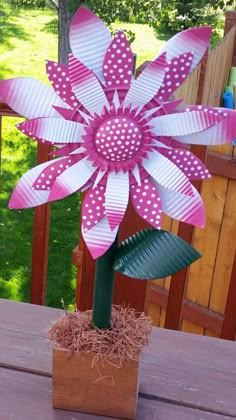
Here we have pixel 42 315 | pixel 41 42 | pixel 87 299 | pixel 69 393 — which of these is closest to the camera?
pixel 69 393

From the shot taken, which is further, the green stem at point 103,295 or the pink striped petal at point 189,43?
the green stem at point 103,295

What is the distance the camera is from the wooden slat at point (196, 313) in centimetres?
249

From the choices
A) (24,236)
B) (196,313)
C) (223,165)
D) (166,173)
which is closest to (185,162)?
(166,173)

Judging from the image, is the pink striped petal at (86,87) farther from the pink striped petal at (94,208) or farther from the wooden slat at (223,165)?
the wooden slat at (223,165)

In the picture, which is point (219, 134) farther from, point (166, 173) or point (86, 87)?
point (86, 87)

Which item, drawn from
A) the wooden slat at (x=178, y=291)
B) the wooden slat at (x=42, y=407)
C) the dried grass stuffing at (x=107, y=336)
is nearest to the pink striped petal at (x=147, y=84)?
the dried grass stuffing at (x=107, y=336)

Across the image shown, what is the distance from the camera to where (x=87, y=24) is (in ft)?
2.92

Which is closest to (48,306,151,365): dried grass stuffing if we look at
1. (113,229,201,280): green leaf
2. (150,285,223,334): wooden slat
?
(113,229,201,280): green leaf

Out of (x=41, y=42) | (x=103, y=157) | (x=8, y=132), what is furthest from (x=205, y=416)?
(x=41, y=42)

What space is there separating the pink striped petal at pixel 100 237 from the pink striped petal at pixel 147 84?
186 mm

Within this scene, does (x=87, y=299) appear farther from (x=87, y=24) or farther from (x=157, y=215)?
(x=87, y=24)

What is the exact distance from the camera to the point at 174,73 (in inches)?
35.5

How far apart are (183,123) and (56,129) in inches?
7.5

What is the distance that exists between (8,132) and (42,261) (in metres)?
3.32
